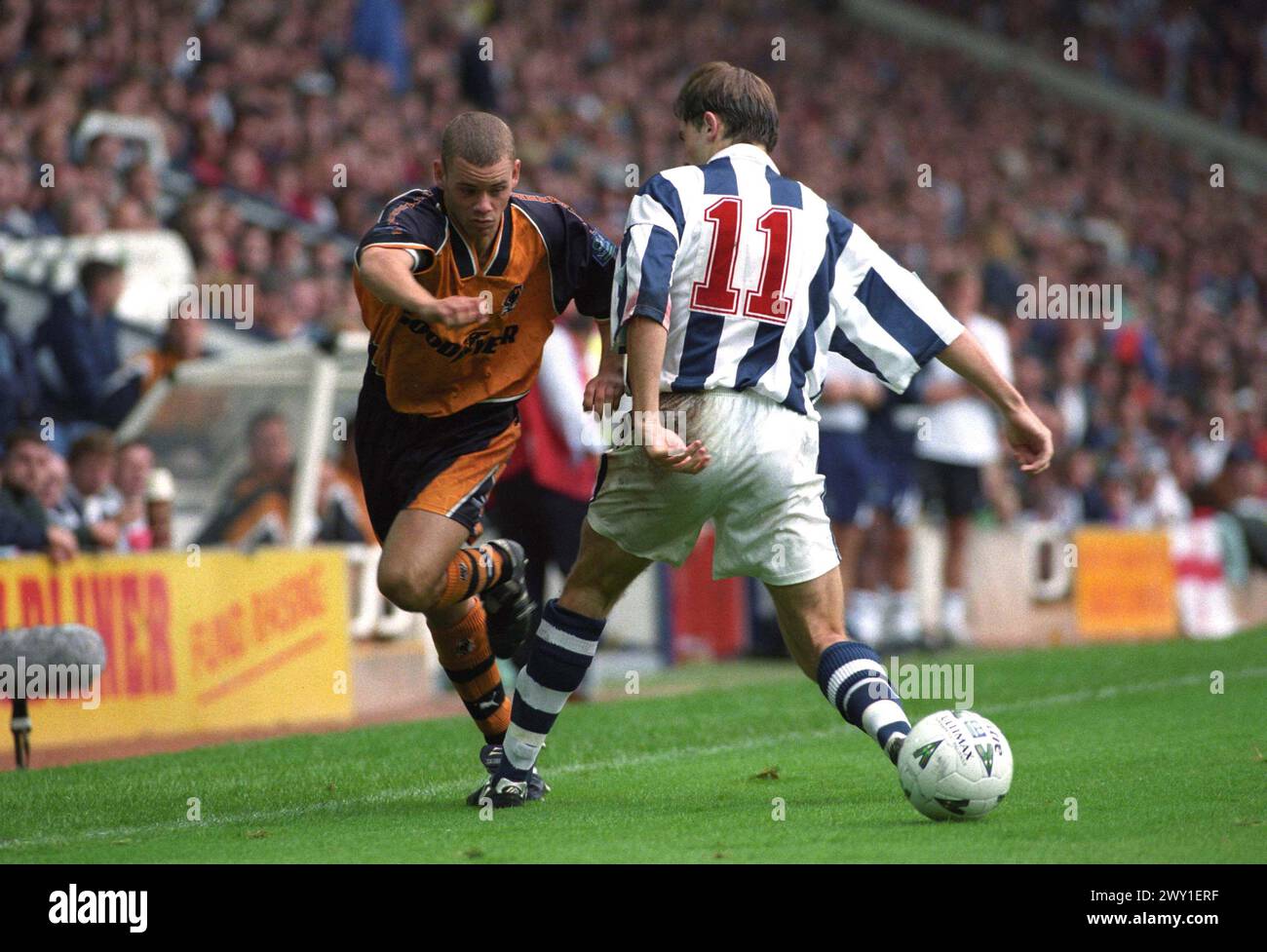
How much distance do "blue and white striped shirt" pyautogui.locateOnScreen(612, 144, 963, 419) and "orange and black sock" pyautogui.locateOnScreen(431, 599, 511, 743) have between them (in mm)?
1322

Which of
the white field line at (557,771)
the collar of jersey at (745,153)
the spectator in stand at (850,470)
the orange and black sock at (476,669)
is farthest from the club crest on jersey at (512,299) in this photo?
the spectator in stand at (850,470)

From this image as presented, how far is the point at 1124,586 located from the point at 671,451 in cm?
1026

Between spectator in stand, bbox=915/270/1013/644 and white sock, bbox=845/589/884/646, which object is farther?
spectator in stand, bbox=915/270/1013/644

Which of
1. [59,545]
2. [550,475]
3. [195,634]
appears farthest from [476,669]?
[550,475]

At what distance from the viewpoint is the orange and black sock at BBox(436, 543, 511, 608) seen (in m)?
5.85

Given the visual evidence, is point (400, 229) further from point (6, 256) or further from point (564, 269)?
point (6, 256)

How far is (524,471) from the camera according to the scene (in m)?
9.79

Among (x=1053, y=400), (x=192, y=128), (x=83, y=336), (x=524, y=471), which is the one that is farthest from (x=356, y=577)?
(x=1053, y=400)

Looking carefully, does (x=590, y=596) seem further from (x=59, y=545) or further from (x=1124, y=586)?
(x=1124, y=586)

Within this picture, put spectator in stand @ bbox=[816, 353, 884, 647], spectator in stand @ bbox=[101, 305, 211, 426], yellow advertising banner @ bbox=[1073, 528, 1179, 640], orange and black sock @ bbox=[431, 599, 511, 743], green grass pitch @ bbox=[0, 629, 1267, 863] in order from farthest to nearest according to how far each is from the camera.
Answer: yellow advertising banner @ bbox=[1073, 528, 1179, 640], spectator in stand @ bbox=[816, 353, 884, 647], spectator in stand @ bbox=[101, 305, 211, 426], orange and black sock @ bbox=[431, 599, 511, 743], green grass pitch @ bbox=[0, 629, 1267, 863]

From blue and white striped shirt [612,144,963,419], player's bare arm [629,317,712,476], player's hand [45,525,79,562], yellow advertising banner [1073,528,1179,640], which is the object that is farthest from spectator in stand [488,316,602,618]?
yellow advertising banner [1073,528,1179,640]

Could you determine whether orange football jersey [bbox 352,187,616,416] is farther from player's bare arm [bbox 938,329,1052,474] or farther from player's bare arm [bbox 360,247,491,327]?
player's bare arm [bbox 938,329,1052,474]

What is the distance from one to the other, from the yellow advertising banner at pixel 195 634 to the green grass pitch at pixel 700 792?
1.12 meters

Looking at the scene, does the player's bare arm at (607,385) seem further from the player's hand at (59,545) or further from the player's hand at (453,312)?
the player's hand at (59,545)
